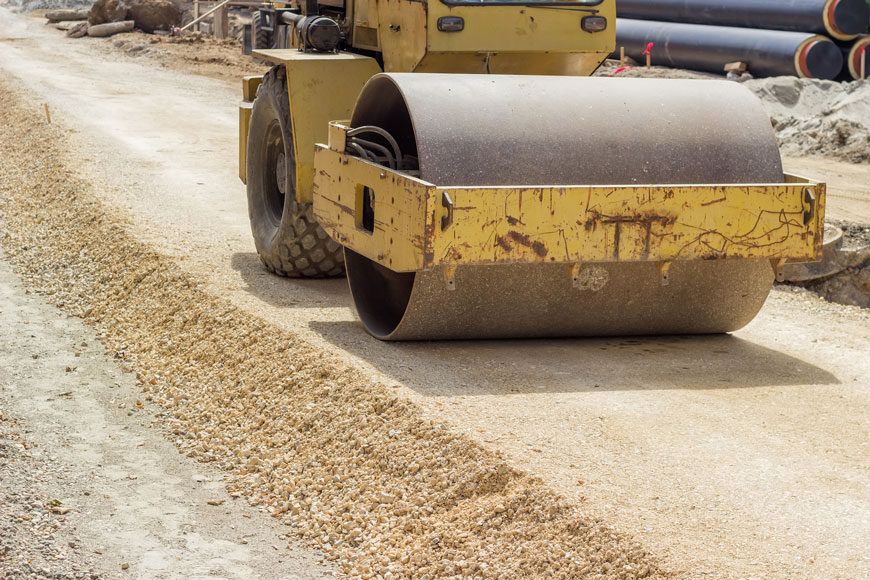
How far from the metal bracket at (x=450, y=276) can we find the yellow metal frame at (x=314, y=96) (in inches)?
79.6

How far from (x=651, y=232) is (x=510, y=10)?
2.09 meters

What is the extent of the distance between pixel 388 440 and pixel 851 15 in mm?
14264

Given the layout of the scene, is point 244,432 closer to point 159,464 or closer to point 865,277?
point 159,464

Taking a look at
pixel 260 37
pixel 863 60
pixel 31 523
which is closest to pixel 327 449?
pixel 31 523

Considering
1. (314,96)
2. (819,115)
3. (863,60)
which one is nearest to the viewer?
(314,96)

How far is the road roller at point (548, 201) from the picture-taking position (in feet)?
17.5

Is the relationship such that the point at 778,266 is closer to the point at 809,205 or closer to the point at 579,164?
the point at 809,205

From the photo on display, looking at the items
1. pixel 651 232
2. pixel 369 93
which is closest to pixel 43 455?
pixel 369 93

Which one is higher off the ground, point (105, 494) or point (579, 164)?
point (579, 164)

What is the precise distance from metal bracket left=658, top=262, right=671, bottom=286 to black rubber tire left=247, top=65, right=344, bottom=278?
2.53 metres

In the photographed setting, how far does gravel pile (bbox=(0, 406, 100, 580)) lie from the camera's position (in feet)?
14.8

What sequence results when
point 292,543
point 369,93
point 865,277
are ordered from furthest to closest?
point 865,277 < point 369,93 < point 292,543

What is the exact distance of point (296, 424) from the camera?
5.57 metres

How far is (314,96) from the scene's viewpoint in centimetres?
715
